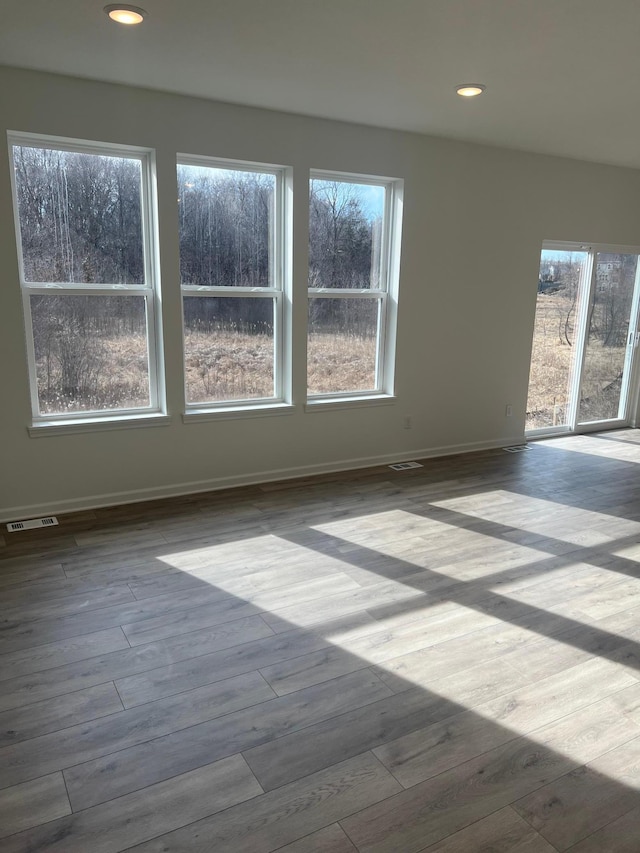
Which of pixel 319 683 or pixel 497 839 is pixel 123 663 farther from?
pixel 497 839

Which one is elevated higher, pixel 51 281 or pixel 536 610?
pixel 51 281

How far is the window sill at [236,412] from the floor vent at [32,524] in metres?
1.05

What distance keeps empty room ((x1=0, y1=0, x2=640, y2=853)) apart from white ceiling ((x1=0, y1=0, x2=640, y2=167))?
2 centimetres

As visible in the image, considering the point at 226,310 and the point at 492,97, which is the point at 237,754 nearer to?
the point at 226,310

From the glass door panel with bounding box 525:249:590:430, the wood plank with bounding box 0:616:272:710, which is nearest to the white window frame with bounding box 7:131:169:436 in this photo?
the wood plank with bounding box 0:616:272:710

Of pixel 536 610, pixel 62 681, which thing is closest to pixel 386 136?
pixel 536 610

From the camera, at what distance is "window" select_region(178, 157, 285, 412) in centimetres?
407

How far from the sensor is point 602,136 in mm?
4539

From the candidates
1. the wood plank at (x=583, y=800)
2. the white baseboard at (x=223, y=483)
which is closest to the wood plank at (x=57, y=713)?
the wood plank at (x=583, y=800)

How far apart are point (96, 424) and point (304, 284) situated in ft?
5.78

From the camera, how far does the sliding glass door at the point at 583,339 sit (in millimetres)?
5805

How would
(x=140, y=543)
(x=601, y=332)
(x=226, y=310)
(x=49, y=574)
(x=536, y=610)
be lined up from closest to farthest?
1. (x=536, y=610)
2. (x=49, y=574)
3. (x=140, y=543)
4. (x=226, y=310)
5. (x=601, y=332)

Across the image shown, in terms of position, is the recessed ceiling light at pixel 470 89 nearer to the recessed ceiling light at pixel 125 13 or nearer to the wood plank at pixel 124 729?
the recessed ceiling light at pixel 125 13

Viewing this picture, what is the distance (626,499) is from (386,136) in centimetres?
319
